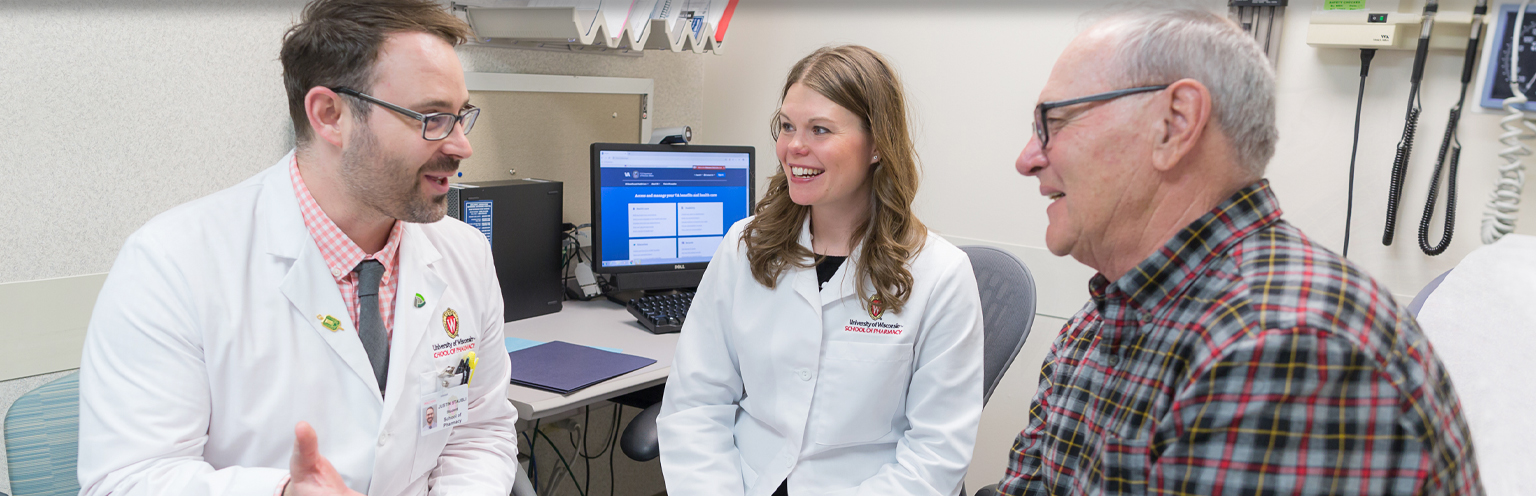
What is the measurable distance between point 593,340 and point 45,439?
35.9 inches

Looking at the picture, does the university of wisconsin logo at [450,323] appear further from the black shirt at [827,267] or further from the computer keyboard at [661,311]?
the computer keyboard at [661,311]

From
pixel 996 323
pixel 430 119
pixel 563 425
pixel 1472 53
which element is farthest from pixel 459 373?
pixel 1472 53

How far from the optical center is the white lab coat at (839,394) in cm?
140

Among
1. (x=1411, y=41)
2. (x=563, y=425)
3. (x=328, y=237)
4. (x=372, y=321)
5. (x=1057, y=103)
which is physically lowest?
(x=563, y=425)

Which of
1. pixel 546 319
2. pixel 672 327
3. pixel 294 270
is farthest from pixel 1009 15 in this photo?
pixel 294 270

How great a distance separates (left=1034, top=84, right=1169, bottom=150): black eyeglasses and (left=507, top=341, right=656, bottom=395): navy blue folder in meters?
0.97

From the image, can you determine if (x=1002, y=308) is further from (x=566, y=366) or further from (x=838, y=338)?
(x=566, y=366)

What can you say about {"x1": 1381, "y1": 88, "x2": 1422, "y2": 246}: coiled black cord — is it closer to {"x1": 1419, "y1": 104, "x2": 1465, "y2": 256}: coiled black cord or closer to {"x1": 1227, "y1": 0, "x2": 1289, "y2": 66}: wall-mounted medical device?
{"x1": 1419, "y1": 104, "x2": 1465, "y2": 256}: coiled black cord

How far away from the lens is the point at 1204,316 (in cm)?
68

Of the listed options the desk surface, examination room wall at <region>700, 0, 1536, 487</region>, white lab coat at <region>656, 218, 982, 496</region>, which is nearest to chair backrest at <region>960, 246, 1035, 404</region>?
white lab coat at <region>656, 218, 982, 496</region>

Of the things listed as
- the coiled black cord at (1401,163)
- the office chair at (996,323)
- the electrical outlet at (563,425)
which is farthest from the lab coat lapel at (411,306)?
the coiled black cord at (1401,163)

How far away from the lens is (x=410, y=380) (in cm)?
123

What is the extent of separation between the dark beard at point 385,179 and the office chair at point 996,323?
0.51m

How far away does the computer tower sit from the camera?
1961mm
